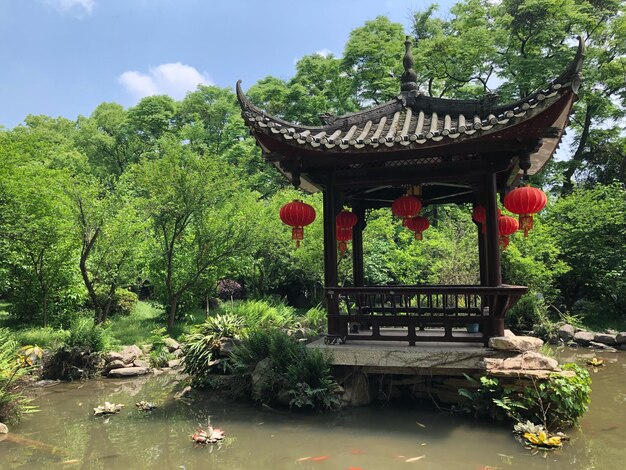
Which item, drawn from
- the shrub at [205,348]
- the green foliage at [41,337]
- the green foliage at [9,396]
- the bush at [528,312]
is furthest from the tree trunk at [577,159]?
the green foliage at [9,396]

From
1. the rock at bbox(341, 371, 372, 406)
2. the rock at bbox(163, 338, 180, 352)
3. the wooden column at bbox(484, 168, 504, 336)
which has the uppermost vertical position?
the wooden column at bbox(484, 168, 504, 336)

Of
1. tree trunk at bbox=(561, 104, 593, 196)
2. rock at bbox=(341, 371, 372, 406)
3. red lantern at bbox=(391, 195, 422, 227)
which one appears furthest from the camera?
tree trunk at bbox=(561, 104, 593, 196)

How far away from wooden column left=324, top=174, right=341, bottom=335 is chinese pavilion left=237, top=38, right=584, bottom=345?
1 centimetres

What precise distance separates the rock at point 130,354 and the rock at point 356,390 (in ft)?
18.9

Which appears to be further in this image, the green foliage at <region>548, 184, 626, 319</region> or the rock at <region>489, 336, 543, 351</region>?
the green foliage at <region>548, 184, 626, 319</region>

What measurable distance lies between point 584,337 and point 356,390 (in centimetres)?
925

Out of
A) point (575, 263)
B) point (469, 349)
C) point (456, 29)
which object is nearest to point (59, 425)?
point (469, 349)

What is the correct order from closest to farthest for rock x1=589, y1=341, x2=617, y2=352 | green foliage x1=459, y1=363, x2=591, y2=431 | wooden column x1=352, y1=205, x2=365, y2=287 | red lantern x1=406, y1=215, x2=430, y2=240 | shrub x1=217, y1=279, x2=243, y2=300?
green foliage x1=459, y1=363, x2=591, y2=431 → red lantern x1=406, y1=215, x2=430, y2=240 → wooden column x1=352, y1=205, x2=365, y2=287 → rock x1=589, y1=341, x2=617, y2=352 → shrub x1=217, y1=279, x2=243, y2=300

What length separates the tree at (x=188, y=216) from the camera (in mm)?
11531

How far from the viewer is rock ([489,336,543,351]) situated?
5.43 m

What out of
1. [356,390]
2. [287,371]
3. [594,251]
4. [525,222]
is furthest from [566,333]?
[287,371]

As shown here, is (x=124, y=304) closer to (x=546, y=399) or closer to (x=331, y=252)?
(x=331, y=252)

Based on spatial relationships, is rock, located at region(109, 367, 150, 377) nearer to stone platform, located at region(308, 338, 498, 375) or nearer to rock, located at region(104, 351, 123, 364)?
rock, located at region(104, 351, 123, 364)

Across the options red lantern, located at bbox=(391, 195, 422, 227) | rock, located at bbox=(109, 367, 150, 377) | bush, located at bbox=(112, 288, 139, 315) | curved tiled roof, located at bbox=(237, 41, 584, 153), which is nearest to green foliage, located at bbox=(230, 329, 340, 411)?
red lantern, located at bbox=(391, 195, 422, 227)
